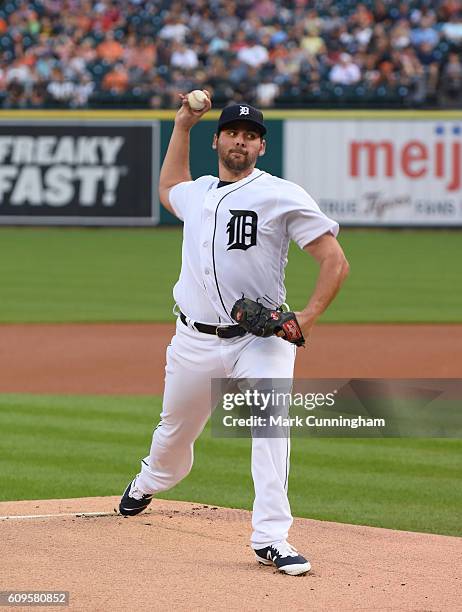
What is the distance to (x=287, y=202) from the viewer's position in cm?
525

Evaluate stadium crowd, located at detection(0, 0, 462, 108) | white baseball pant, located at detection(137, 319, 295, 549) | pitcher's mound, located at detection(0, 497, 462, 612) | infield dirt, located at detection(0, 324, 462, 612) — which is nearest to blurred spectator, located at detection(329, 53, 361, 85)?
stadium crowd, located at detection(0, 0, 462, 108)

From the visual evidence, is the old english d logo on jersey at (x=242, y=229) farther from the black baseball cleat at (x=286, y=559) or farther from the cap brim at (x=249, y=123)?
the black baseball cleat at (x=286, y=559)

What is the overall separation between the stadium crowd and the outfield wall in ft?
1.27

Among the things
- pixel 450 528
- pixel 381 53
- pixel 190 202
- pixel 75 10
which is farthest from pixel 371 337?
pixel 75 10

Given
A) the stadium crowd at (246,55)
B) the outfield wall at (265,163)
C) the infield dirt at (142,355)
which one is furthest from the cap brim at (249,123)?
the outfield wall at (265,163)

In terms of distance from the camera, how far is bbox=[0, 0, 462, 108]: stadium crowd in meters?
24.0

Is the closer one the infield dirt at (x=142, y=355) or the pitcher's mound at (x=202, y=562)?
the pitcher's mound at (x=202, y=562)

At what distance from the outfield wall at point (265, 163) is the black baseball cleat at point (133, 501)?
726 inches

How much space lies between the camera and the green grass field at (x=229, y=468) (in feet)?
22.5

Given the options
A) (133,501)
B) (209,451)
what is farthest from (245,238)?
(209,451)

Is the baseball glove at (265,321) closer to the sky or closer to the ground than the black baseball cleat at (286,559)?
closer to the sky

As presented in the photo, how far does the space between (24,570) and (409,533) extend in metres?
1.96

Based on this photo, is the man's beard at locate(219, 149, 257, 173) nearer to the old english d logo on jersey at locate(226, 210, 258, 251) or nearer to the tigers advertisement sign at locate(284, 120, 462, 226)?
the old english d logo on jersey at locate(226, 210, 258, 251)

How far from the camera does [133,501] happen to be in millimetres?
6133
